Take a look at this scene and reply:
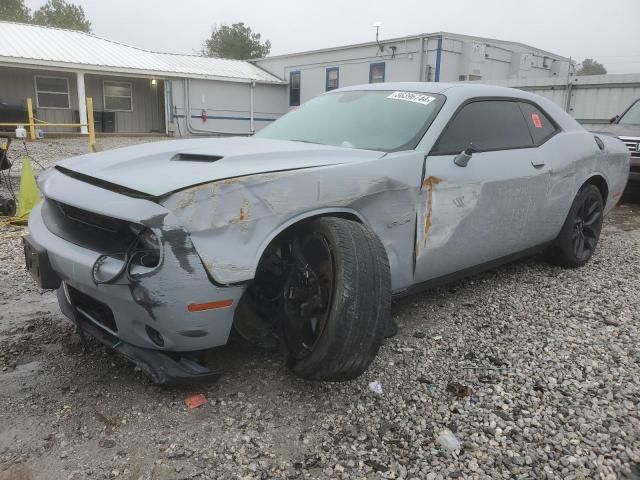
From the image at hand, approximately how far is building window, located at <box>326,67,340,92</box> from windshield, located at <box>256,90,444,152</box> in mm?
18826

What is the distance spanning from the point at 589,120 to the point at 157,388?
1368 cm

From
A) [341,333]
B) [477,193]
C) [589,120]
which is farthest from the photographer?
[589,120]

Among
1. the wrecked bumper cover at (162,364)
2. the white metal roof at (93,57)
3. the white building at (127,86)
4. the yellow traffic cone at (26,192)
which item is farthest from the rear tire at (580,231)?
the white metal roof at (93,57)

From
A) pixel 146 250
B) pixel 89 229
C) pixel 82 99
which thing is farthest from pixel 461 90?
pixel 82 99

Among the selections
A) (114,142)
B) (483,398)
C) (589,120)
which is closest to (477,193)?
(483,398)

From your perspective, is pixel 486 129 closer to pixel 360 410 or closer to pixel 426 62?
pixel 360 410

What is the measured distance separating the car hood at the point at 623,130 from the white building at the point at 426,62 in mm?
9541

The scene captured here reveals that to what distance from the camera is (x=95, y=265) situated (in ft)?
7.34

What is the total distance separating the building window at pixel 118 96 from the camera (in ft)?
71.4

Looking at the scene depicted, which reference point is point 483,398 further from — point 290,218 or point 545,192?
point 545,192

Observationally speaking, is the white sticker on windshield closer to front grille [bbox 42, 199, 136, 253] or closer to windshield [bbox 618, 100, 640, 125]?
front grille [bbox 42, 199, 136, 253]

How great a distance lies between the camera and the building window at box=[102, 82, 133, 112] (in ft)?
71.4

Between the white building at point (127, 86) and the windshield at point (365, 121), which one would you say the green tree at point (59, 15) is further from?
the windshield at point (365, 121)

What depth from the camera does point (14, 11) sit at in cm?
4953
